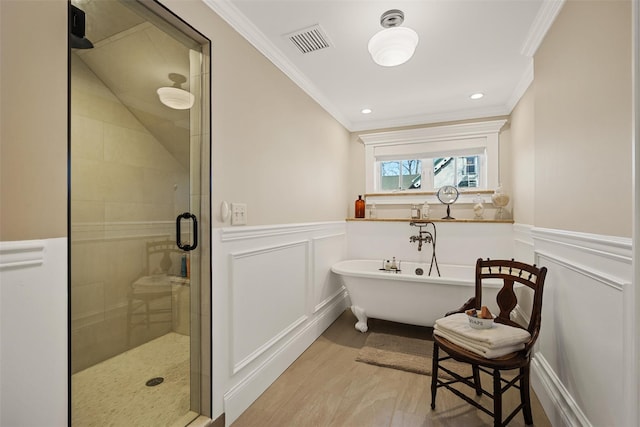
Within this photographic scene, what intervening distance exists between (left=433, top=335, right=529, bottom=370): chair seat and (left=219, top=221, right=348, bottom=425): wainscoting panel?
46.5 inches

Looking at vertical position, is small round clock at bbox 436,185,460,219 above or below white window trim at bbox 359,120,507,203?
below

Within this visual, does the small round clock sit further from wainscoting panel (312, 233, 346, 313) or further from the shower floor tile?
the shower floor tile

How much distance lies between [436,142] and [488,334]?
2.55m

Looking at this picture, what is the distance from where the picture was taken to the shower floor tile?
4.33ft

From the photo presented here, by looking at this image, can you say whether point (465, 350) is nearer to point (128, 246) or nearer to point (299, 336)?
point (299, 336)

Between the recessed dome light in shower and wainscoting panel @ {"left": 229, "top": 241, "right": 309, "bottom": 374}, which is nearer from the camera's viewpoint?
the recessed dome light in shower

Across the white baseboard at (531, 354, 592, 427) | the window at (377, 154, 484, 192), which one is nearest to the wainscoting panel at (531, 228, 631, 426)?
the white baseboard at (531, 354, 592, 427)

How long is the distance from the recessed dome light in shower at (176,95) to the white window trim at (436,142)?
2.62 meters

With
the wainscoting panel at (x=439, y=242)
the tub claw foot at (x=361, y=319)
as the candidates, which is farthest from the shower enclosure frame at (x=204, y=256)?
the wainscoting panel at (x=439, y=242)

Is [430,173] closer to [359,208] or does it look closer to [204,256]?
[359,208]

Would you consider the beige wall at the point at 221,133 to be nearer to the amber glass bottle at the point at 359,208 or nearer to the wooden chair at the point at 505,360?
the amber glass bottle at the point at 359,208

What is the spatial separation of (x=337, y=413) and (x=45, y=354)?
1.48 meters

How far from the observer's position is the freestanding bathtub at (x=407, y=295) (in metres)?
2.43

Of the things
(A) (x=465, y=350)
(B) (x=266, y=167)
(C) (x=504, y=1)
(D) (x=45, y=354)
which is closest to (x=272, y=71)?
(B) (x=266, y=167)
